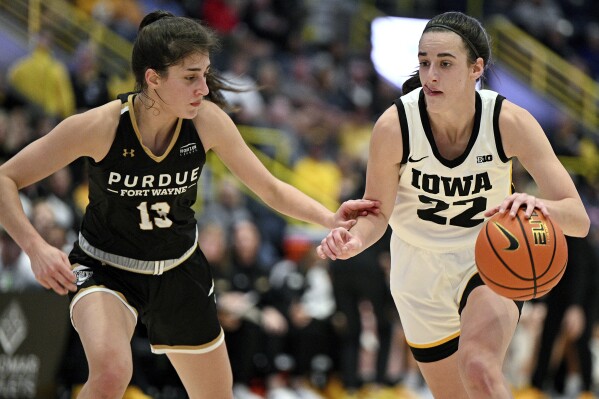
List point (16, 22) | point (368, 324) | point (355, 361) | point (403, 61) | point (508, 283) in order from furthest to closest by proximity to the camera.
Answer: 1. point (403, 61)
2. point (16, 22)
3. point (368, 324)
4. point (355, 361)
5. point (508, 283)

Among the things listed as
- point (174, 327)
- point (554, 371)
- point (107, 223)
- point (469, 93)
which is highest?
point (469, 93)

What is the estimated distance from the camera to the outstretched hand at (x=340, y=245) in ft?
15.2

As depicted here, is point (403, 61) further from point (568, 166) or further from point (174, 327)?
point (174, 327)

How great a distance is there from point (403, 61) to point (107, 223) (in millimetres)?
11691

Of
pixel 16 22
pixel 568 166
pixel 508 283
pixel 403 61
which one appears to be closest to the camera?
pixel 508 283

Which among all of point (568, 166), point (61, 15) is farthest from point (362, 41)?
point (61, 15)

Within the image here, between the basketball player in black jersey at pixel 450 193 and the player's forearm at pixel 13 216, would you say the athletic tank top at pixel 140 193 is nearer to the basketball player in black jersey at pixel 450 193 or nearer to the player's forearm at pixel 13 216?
the player's forearm at pixel 13 216

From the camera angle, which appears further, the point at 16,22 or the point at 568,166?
the point at 568,166

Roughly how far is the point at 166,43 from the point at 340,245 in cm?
131

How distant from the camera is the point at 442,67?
4.64 metres

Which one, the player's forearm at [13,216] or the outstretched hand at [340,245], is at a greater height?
the outstretched hand at [340,245]

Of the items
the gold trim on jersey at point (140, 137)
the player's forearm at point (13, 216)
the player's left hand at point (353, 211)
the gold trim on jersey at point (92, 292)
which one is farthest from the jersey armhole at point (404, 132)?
the player's forearm at point (13, 216)

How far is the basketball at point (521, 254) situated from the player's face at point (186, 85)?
1.55m

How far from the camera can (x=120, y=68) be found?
12359 mm
